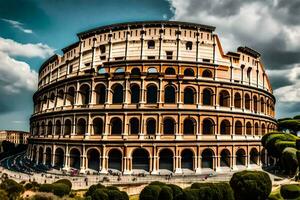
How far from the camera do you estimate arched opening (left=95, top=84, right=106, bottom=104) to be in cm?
3300

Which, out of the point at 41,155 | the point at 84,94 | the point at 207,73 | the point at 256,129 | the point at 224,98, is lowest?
the point at 41,155

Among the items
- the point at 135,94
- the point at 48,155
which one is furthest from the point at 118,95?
the point at 48,155

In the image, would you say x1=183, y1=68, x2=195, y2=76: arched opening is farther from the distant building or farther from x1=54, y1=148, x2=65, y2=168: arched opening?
the distant building

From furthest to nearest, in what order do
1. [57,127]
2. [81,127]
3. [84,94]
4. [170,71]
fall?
[57,127]
[84,94]
[81,127]
[170,71]

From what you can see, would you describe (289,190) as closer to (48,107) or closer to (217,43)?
(217,43)

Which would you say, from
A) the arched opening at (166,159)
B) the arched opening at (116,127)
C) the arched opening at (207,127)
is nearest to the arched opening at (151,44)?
the arched opening at (116,127)

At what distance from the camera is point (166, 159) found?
31094mm

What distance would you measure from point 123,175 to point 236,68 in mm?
20487

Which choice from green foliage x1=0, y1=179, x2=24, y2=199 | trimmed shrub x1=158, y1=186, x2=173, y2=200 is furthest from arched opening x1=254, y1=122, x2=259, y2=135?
green foliage x1=0, y1=179, x2=24, y2=199

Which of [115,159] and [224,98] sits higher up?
[224,98]

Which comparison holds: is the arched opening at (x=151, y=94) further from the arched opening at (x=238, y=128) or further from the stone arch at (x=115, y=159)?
the arched opening at (x=238, y=128)

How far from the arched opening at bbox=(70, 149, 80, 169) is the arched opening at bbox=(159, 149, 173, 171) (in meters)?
10.6

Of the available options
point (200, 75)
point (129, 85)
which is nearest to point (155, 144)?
point (129, 85)

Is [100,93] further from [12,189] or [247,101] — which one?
[247,101]
